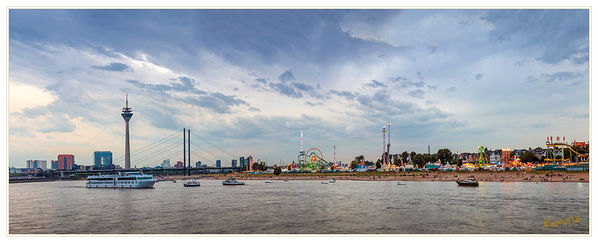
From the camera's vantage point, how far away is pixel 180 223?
39906 mm
